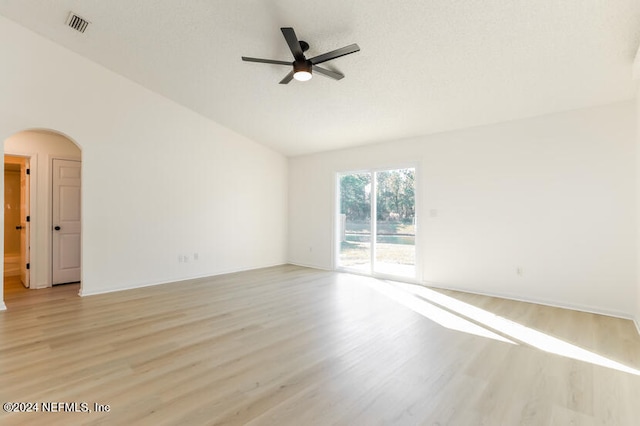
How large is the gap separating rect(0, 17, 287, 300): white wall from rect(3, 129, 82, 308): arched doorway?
0.95 meters

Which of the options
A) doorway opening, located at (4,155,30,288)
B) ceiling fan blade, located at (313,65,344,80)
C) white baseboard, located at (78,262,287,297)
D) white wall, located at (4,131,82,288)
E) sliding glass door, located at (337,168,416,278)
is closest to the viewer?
ceiling fan blade, located at (313,65,344,80)

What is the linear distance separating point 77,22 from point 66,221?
11.2 ft

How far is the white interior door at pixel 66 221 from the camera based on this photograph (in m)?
5.34

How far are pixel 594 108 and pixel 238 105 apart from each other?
17.5ft

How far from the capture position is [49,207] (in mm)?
5262

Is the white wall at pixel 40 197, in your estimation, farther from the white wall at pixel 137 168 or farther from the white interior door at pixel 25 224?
the white wall at pixel 137 168

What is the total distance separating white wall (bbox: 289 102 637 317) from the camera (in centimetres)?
382

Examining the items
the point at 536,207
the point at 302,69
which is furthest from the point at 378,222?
the point at 302,69

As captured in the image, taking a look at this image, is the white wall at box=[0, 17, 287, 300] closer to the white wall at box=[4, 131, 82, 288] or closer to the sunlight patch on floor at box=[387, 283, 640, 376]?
the white wall at box=[4, 131, 82, 288]

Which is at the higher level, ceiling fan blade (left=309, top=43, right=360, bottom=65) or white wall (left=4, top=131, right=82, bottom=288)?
ceiling fan blade (left=309, top=43, right=360, bottom=65)

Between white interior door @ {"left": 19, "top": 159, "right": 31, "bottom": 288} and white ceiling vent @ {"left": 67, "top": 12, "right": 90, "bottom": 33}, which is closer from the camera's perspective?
white ceiling vent @ {"left": 67, "top": 12, "right": 90, "bottom": 33}

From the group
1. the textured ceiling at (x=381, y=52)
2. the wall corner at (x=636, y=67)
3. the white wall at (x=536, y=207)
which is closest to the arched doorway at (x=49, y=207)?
the textured ceiling at (x=381, y=52)

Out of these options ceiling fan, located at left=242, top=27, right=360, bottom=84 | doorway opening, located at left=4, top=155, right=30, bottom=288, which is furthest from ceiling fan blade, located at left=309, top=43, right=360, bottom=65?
doorway opening, located at left=4, top=155, right=30, bottom=288

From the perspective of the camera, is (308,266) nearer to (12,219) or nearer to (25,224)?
(25,224)
